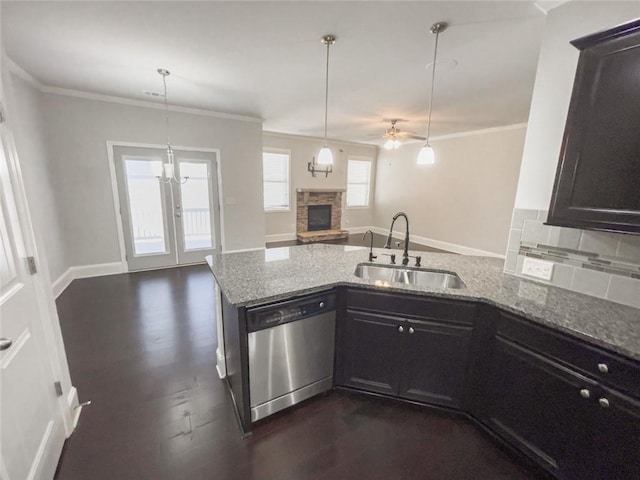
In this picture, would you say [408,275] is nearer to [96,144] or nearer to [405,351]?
[405,351]

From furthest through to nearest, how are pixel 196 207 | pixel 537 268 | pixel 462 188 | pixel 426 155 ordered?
1. pixel 462 188
2. pixel 196 207
3. pixel 426 155
4. pixel 537 268

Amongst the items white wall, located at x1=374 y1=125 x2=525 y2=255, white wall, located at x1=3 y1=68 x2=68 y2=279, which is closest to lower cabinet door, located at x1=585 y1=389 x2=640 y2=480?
white wall, located at x1=3 y1=68 x2=68 y2=279

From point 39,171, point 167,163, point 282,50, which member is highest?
point 282,50

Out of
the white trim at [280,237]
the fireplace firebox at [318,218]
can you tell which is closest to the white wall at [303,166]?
the white trim at [280,237]

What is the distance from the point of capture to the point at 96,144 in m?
3.86

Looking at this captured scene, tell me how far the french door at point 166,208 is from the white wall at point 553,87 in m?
4.51

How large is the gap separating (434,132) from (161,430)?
6599 millimetres

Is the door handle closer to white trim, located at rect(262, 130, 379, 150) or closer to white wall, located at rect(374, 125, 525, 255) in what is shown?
white trim, located at rect(262, 130, 379, 150)


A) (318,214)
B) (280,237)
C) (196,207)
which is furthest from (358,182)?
(196,207)

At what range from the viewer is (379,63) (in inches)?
104

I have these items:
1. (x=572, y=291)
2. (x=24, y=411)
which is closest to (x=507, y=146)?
(x=572, y=291)

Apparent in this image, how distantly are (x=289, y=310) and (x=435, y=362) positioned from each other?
101 cm

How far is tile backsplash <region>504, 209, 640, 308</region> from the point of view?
4.82 feet

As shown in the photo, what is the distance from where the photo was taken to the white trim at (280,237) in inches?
273
